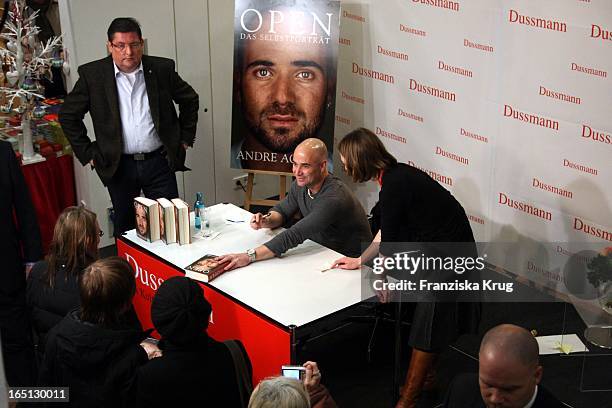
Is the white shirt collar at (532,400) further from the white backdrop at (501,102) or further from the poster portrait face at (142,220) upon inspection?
the white backdrop at (501,102)

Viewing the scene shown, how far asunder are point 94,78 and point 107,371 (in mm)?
2758

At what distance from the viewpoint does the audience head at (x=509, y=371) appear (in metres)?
2.50

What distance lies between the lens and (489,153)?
5.55 meters

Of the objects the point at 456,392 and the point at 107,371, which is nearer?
the point at 456,392

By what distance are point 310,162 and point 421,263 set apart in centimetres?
86

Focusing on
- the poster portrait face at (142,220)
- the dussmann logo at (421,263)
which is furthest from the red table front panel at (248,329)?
the dussmann logo at (421,263)

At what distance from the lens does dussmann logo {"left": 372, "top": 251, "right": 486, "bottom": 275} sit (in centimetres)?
397

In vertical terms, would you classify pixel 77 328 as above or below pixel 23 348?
above

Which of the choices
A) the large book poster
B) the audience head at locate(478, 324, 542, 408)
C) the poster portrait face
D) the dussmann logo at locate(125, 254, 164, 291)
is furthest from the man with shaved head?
the large book poster

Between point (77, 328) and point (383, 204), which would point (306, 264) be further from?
point (77, 328)

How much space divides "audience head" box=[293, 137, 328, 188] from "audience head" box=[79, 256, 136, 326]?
1608mm

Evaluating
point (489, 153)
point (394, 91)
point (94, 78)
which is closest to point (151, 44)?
point (94, 78)

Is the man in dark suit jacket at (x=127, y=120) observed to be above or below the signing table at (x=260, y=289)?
above

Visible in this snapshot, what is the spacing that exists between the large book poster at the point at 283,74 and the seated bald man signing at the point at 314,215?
62.2 inches
